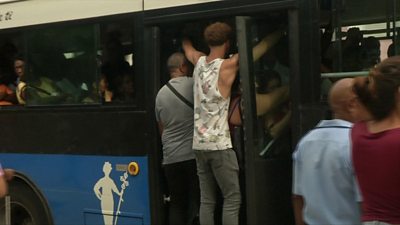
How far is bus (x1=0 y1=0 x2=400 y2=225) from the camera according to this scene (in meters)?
4.16

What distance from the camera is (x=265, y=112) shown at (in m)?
4.59

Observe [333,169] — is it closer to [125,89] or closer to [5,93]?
[125,89]

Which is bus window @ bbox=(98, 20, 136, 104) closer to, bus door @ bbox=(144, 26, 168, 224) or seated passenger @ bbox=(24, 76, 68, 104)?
bus door @ bbox=(144, 26, 168, 224)

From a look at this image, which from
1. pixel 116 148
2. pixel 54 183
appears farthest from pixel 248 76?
pixel 54 183

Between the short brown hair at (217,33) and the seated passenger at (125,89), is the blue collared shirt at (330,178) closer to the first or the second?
the short brown hair at (217,33)

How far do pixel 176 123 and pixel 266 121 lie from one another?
0.77 m

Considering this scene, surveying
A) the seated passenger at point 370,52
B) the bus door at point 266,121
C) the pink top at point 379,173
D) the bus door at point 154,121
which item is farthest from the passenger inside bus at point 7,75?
the pink top at point 379,173

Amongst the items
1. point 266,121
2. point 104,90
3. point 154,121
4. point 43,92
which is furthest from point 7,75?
point 266,121

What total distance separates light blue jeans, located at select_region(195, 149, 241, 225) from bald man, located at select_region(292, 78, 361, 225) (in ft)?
5.53

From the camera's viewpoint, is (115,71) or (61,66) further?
(61,66)

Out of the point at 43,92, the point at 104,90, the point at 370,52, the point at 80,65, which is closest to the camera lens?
the point at 370,52

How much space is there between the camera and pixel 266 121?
181 inches

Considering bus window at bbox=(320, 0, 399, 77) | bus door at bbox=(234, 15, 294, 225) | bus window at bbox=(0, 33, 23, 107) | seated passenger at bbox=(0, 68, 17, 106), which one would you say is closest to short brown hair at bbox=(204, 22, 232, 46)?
bus door at bbox=(234, 15, 294, 225)

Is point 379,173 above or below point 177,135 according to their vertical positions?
below
